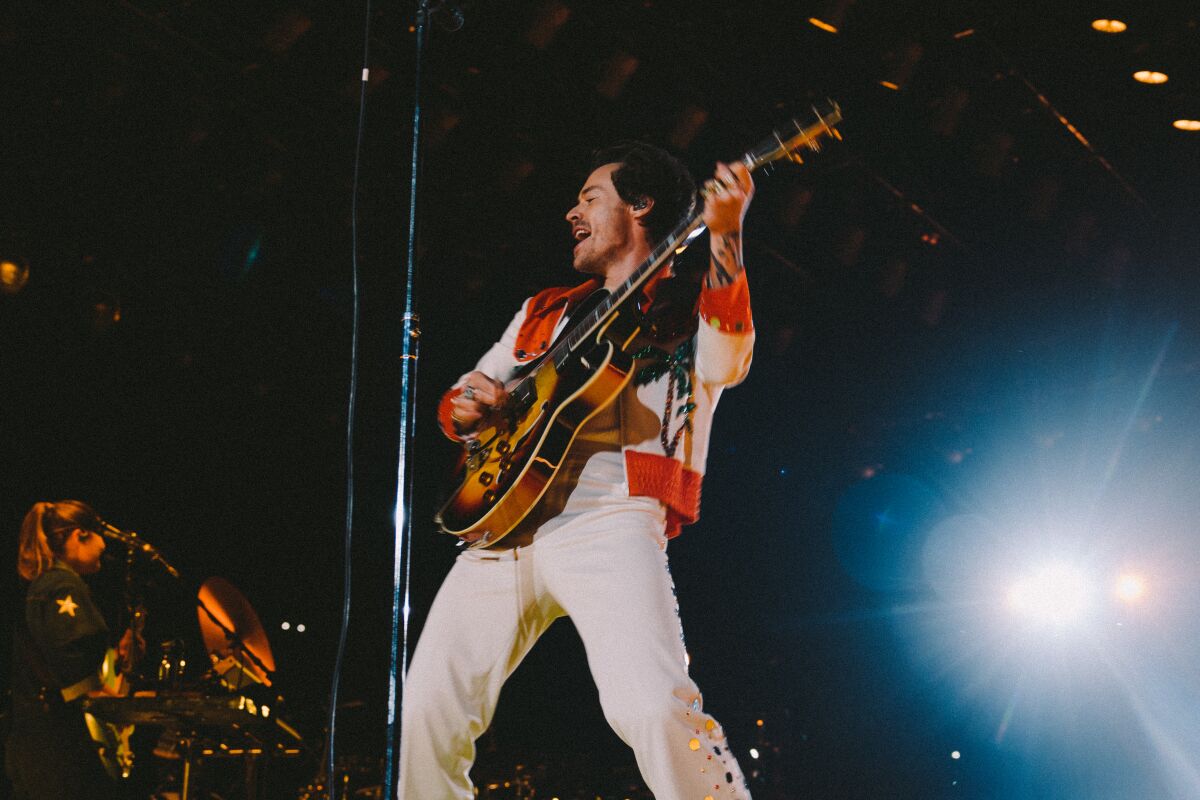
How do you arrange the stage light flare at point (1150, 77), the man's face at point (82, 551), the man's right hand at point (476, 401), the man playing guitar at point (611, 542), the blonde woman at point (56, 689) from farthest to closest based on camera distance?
the stage light flare at point (1150, 77) → the man's face at point (82, 551) → the blonde woman at point (56, 689) → the man's right hand at point (476, 401) → the man playing guitar at point (611, 542)

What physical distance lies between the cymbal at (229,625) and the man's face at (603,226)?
217 cm

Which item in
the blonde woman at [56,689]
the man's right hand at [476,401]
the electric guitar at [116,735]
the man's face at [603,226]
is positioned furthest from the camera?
the electric guitar at [116,735]

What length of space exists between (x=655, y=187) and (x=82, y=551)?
2745 millimetres

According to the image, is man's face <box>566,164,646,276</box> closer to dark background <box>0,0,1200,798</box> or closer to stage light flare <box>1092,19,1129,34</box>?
dark background <box>0,0,1200,798</box>

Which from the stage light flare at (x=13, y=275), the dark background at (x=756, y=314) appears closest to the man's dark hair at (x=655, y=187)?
the dark background at (x=756, y=314)

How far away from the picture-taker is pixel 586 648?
243cm

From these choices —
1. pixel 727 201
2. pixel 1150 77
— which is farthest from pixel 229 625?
pixel 1150 77

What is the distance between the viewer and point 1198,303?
201 inches

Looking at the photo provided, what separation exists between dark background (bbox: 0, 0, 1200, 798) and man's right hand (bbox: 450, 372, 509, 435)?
1643 mm

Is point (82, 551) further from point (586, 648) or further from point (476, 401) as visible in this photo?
point (586, 648)

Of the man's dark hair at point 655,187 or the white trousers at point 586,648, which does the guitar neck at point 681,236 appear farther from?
the white trousers at point 586,648

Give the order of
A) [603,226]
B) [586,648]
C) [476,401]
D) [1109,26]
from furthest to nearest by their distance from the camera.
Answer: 1. [1109,26]
2. [603,226]
3. [476,401]
4. [586,648]

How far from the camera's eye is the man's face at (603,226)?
3004 mm

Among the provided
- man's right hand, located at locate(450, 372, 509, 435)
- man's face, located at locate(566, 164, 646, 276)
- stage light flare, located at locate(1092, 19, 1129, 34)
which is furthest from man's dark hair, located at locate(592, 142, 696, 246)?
stage light flare, located at locate(1092, 19, 1129, 34)
